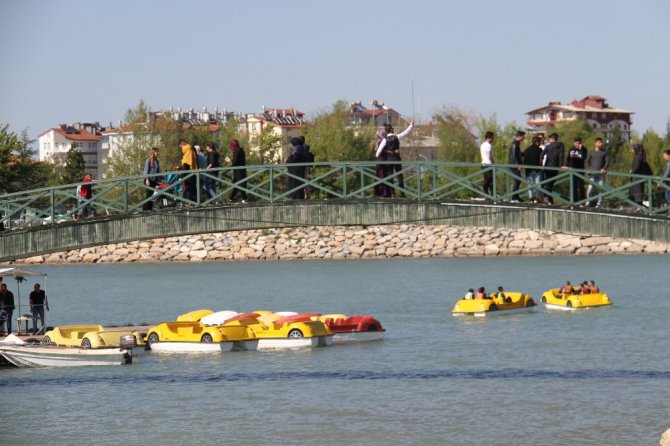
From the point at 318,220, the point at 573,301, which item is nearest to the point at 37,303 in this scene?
the point at 318,220

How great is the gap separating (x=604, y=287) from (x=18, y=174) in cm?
4148

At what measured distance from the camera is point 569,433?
142 feet

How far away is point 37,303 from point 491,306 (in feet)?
92.3

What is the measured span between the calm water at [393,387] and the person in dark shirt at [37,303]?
10.3ft

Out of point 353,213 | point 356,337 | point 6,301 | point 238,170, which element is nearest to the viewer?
point 353,213

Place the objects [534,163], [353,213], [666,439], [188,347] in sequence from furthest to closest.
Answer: [188,347]
[534,163]
[666,439]
[353,213]

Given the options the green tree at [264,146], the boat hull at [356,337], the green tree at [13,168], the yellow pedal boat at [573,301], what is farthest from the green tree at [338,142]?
the boat hull at [356,337]

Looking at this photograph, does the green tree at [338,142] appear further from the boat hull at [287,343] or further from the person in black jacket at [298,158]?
the person in black jacket at [298,158]

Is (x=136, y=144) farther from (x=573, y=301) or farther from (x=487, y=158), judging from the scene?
(x=487, y=158)

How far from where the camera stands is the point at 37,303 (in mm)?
59438

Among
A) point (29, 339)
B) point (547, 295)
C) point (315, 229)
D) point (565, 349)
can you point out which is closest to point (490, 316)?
point (547, 295)

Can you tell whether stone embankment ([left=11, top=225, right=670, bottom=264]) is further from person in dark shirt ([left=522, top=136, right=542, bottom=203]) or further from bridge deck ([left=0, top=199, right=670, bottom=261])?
bridge deck ([left=0, top=199, right=670, bottom=261])

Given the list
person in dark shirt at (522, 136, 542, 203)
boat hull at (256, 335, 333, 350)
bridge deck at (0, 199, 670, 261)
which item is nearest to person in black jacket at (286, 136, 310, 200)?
bridge deck at (0, 199, 670, 261)

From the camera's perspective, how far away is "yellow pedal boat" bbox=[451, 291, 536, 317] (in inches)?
3132
